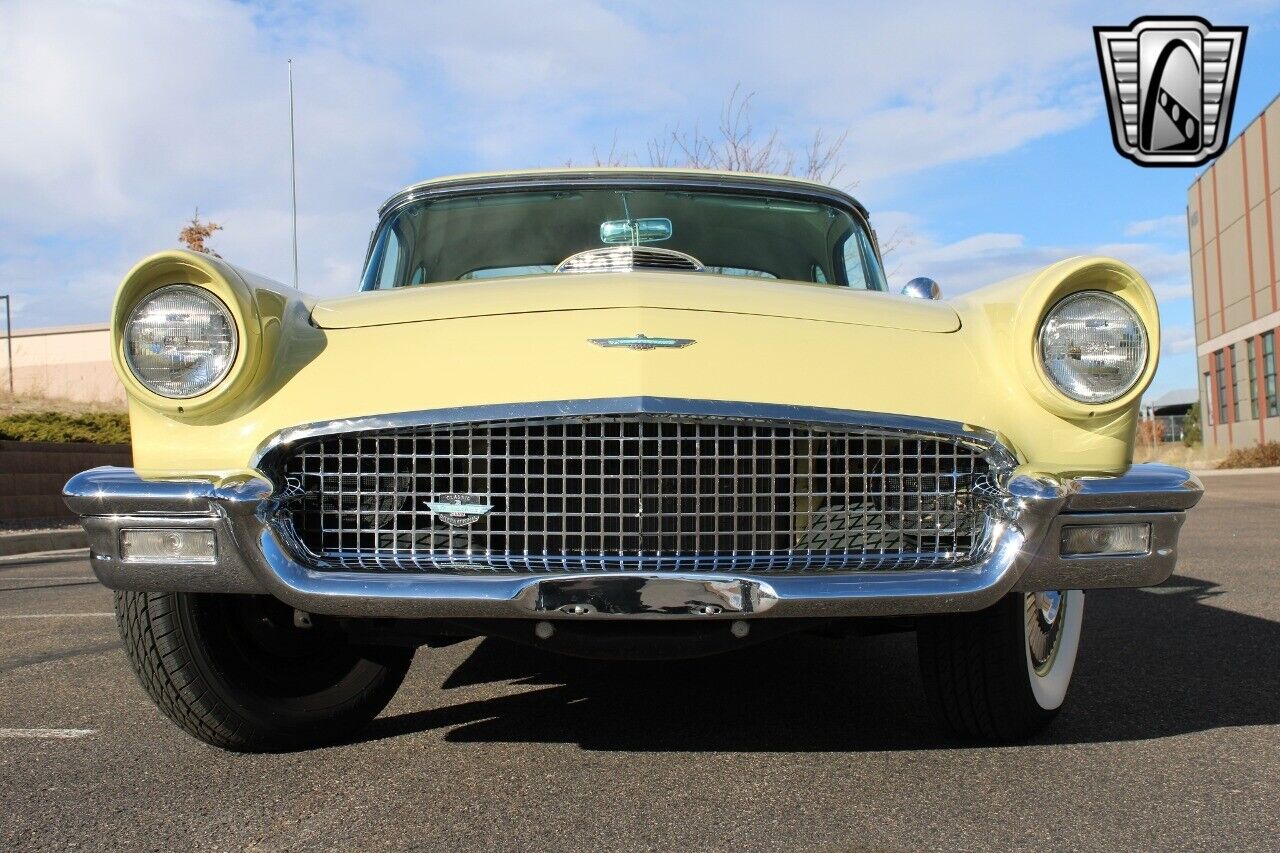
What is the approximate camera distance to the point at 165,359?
7.80ft

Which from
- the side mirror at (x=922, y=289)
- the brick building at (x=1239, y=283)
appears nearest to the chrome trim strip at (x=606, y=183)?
the side mirror at (x=922, y=289)

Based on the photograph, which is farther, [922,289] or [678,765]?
[922,289]

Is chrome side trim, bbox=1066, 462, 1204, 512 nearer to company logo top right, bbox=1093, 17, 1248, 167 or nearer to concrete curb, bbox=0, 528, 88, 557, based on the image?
concrete curb, bbox=0, 528, 88, 557

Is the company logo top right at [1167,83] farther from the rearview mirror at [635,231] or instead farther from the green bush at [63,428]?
the green bush at [63,428]

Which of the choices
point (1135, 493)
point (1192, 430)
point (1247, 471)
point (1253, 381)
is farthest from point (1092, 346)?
point (1192, 430)

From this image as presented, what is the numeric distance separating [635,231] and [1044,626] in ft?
5.57

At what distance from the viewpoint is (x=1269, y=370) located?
30578mm

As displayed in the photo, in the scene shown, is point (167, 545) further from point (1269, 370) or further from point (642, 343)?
point (1269, 370)

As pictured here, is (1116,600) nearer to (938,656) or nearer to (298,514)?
(938,656)

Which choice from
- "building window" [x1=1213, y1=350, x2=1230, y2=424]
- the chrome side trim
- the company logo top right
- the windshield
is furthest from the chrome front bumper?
"building window" [x1=1213, y1=350, x2=1230, y2=424]

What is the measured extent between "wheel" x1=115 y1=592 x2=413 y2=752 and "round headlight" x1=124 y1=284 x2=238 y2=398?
1.60 ft

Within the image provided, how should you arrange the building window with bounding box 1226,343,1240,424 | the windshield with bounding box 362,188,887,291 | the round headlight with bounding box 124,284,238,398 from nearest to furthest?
the round headlight with bounding box 124,284,238,398, the windshield with bounding box 362,188,887,291, the building window with bounding box 1226,343,1240,424

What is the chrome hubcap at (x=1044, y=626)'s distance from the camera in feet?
8.70

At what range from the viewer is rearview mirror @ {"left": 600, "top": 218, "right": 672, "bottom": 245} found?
11.7 ft
